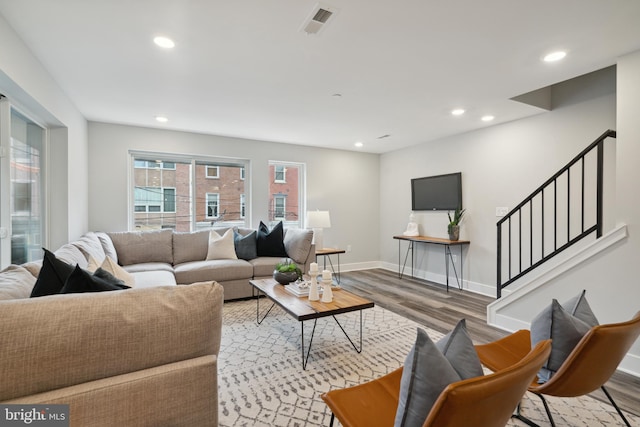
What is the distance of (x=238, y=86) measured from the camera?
299 centimetres

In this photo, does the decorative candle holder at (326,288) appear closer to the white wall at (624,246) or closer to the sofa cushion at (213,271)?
the sofa cushion at (213,271)

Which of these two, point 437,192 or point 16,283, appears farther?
point 437,192

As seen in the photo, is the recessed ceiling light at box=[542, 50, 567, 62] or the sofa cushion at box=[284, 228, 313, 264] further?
the sofa cushion at box=[284, 228, 313, 264]

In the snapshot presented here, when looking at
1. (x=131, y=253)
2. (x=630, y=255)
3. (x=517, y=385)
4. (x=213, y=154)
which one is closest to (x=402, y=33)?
(x=517, y=385)

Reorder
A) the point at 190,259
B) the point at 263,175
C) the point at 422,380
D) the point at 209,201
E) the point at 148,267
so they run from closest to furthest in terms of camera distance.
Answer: the point at 422,380 < the point at 148,267 < the point at 190,259 < the point at 209,201 < the point at 263,175

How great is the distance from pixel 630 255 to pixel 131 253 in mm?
5111

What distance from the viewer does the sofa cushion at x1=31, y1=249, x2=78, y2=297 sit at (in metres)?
1.32

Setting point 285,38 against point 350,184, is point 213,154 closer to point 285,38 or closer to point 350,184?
point 350,184

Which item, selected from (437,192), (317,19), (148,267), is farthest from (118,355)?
(437,192)

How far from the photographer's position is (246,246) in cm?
436

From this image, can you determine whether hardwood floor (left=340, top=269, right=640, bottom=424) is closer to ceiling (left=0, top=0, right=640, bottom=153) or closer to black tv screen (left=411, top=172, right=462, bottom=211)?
black tv screen (left=411, top=172, right=462, bottom=211)

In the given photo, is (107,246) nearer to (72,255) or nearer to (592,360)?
(72,255)

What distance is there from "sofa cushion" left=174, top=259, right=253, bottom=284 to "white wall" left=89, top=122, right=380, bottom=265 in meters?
1.29

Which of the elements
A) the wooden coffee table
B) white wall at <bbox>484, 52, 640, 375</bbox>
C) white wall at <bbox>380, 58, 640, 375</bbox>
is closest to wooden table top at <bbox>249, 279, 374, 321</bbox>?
the wooden coffee table
